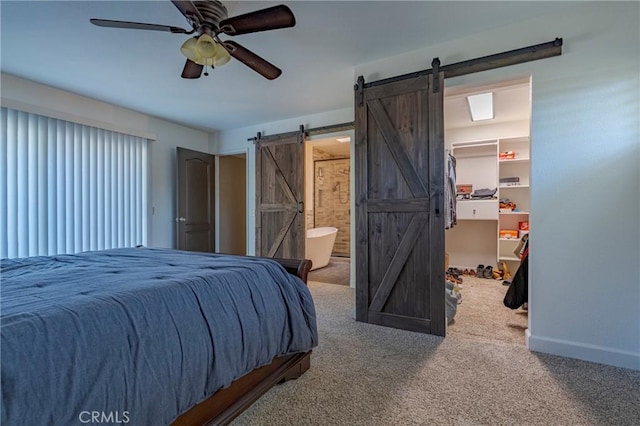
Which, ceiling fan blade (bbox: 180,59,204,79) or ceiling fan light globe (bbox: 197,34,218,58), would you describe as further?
ceiling fan blade (bbox: 180,59,204,79)

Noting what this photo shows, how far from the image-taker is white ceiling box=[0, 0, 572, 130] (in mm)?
2129

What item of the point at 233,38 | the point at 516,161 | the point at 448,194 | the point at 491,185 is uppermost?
the point at 233,38

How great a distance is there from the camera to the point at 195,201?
200 inches

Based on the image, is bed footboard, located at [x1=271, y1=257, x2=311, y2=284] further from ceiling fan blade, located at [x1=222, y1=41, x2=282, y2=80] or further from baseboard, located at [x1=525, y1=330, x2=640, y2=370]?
baseboard, located at [x1=525, y1=330, x2=640, y2=370]

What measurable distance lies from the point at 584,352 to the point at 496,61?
7.36 feet

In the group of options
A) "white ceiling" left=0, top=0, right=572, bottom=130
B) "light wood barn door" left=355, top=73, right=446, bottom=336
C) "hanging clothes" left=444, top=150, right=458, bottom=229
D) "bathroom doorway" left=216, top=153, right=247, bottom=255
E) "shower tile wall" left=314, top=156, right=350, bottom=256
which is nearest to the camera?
"white ceiling" left=0, top=0, right=572, bottom=130

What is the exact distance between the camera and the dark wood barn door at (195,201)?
4855 millimetres

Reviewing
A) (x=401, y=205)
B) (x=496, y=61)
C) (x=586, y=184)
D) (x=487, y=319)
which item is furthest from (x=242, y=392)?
(x=496, y=61)

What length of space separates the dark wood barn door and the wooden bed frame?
3.53m

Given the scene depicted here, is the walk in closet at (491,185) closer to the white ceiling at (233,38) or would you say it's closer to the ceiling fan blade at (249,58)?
the white ceiling at (233,38)

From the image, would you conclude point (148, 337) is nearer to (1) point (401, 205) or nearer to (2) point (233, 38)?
(1) point (401, 205)

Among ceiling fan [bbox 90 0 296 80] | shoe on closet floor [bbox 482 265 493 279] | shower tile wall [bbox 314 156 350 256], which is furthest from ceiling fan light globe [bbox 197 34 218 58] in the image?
shower tile wall [bbox 314 156 350 256]

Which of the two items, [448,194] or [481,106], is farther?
[481,106]

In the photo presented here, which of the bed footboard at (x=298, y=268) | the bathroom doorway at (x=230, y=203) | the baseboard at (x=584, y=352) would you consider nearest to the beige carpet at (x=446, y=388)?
the baseboard at (x=584, y=352)
